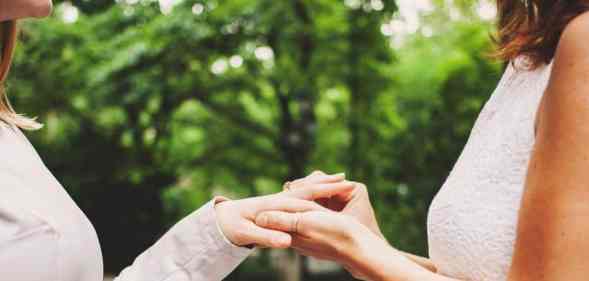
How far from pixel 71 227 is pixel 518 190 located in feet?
3.57

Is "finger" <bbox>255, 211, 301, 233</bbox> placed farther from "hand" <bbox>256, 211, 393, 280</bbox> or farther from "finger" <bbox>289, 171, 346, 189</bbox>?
"finger" <bbox>289, 171, 346, 189</bbox>

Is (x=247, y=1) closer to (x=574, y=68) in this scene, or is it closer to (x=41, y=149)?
(x=41, y=149)

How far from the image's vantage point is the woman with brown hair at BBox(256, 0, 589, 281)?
1.41 metres

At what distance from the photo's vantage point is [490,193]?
1689 millimetres

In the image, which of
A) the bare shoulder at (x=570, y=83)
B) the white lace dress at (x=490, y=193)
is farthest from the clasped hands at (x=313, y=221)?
the bare shoulder at (x=570, y=83)

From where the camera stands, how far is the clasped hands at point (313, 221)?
179 centimetres

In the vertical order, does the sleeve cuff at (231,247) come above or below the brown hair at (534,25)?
below

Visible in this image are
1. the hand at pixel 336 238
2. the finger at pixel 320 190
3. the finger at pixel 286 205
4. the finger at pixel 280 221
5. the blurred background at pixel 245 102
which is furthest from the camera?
the blurred background at pixel 245 102

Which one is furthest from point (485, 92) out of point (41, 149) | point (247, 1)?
point (41, 149)

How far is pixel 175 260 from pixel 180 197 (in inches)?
502

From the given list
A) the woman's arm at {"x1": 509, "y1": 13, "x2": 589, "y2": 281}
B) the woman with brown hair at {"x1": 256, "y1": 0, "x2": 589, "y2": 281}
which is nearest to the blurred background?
the woman with brown hair at {"x1": 256, "y1": 0, "x2": 589, "y2": 281}

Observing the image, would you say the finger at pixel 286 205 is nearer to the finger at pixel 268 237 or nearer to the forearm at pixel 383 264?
the finger at pixel 268 237

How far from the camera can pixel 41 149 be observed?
14.8 metres

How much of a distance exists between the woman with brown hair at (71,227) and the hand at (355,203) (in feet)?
0.07
